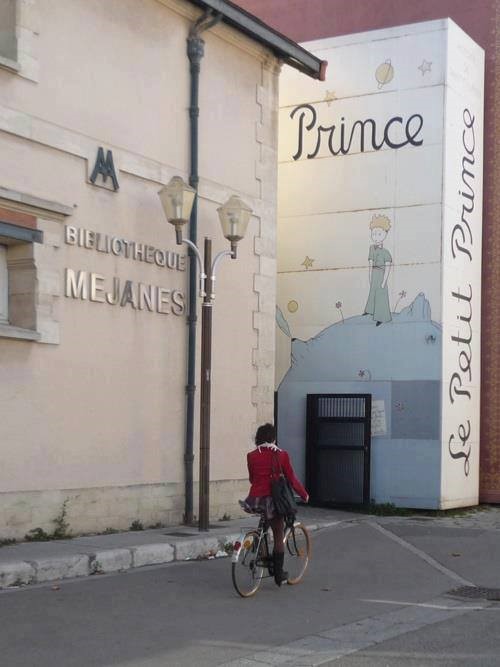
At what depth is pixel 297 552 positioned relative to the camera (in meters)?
10.9

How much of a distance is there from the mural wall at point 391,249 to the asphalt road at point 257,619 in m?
5.41

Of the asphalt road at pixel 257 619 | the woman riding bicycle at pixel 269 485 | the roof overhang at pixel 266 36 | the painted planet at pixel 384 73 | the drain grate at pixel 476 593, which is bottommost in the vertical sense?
the drain grate at pixel 476 593

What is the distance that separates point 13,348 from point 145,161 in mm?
3515

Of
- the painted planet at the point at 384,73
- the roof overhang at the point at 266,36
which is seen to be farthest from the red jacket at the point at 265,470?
the painted planet at the point at 384,73

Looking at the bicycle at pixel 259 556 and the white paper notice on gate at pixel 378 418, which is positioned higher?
the white paper notice on gate at pixel 378 418

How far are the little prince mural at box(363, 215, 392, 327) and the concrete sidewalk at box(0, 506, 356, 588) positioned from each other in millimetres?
5490

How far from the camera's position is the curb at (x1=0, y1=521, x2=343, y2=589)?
397 inches

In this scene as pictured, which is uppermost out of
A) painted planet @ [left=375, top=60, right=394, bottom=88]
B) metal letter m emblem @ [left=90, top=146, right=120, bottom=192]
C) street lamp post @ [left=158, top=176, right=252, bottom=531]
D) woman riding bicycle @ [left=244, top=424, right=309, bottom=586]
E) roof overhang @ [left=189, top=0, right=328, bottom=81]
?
painted planet @ [left=375, top=60, right=394, bottom=88]

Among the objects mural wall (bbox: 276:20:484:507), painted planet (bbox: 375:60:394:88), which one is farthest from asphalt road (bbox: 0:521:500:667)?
painted planet (bbox: 375:60:394:88)

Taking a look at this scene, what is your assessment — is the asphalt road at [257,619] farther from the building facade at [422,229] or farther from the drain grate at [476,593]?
the building facade at [422,229]

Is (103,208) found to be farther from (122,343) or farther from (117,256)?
(122,343)

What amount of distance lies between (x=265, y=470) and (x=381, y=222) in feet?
29.8

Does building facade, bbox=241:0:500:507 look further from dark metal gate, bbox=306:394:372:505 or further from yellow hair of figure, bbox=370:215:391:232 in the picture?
dark metal gate, bbox=306:394:372:505

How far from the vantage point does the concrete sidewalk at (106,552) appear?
10.2 metres
